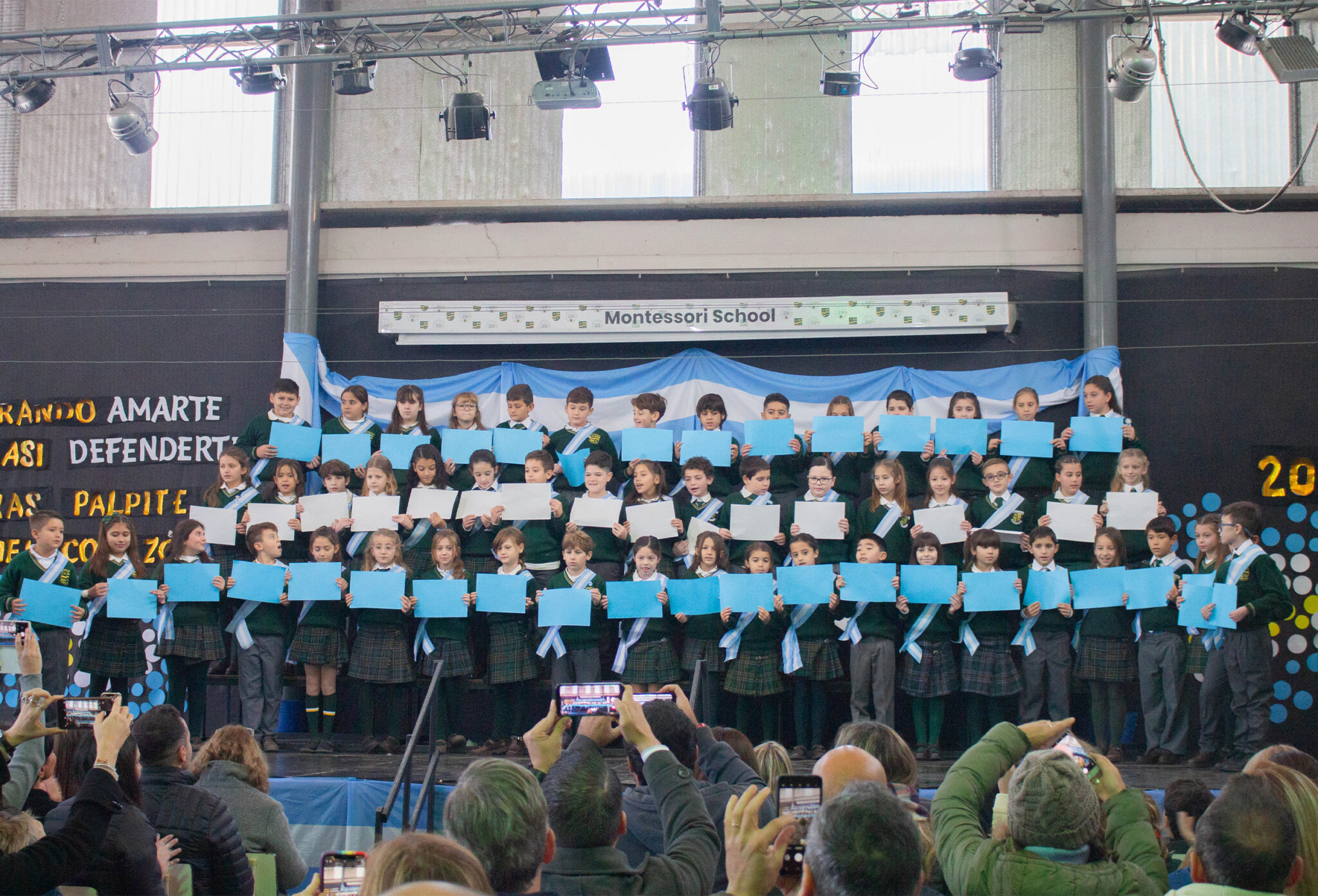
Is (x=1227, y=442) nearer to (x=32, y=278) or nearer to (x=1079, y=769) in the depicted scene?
(x=1079, y=769)

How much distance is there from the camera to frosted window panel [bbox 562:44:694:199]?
34.7 ft

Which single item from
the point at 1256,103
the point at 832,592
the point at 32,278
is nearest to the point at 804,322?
the point at 832,592

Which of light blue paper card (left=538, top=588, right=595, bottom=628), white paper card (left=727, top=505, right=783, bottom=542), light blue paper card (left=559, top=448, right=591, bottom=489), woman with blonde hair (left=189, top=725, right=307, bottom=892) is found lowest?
woman with blonde hair (left=189, top=725, right=307, bottom=892)

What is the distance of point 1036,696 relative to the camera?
24.8ft

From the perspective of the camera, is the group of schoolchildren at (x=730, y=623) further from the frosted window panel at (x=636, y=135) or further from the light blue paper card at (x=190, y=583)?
the frosted window panel at (x=636, y=135)

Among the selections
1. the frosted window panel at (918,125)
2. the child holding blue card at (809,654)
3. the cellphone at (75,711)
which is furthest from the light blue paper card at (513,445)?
the cellphone at (75,711)

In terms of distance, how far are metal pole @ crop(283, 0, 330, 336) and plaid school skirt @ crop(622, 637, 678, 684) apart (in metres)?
4.49

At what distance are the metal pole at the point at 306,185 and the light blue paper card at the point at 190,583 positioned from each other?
308cm

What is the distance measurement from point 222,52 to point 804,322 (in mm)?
4861

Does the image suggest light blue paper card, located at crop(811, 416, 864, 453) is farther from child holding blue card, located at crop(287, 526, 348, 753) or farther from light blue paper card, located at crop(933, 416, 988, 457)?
child holding blue card, located at crop(287, 526, 348, 753)

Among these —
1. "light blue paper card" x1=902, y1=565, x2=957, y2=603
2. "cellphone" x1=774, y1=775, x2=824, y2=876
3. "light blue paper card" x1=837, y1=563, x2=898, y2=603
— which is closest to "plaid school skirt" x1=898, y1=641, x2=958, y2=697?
"light blue paper card" x1=902, y1=565, x2=957, y2=603

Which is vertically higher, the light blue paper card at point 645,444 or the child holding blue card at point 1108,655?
the light blue paper card at point 645,444

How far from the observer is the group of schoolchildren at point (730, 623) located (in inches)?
294

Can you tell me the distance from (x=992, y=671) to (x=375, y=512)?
162 inches
